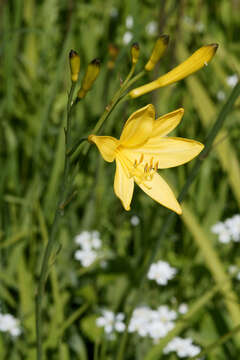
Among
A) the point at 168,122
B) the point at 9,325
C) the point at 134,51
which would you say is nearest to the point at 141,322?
the point at 9,325

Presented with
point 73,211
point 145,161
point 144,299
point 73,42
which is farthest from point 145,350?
point 73,42

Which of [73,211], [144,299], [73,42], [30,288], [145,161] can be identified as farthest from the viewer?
[73,42]

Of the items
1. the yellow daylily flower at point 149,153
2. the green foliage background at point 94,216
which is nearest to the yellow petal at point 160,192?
the yellow daylily flower at point 149,153

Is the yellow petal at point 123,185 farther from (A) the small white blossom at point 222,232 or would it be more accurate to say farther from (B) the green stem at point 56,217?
(A) the small white blossom at point 222,232

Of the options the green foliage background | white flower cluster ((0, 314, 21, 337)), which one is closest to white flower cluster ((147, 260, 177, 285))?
the green foliage background

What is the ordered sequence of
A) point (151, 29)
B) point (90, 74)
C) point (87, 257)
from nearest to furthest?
1. point (90, 74)
2. point (87, 257)
3. point (151, 29)

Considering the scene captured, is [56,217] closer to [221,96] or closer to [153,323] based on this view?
[153,323]

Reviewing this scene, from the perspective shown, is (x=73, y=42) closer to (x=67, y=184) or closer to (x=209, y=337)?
(x=209, y=337)
